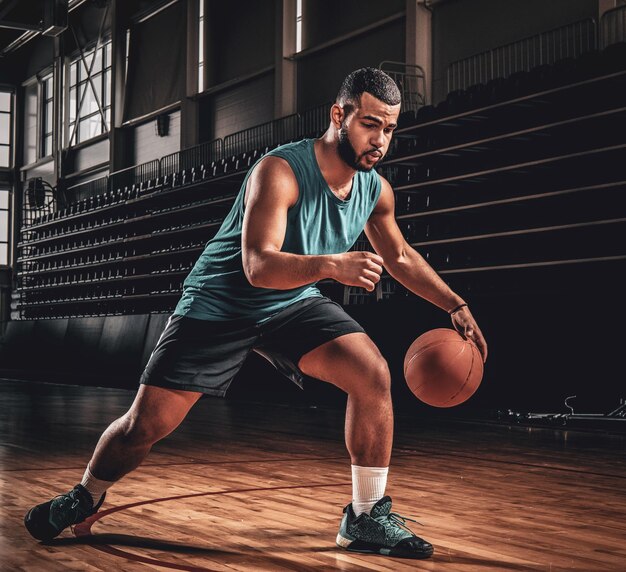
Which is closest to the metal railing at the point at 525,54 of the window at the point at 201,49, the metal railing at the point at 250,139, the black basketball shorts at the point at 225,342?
the metal railing at the point at 250,139

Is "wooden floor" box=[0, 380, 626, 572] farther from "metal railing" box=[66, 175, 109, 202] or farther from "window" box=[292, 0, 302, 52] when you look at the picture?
"metal railing" box=[66, 175, 109, 202]

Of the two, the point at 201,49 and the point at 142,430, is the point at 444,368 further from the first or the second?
the point at 201,49

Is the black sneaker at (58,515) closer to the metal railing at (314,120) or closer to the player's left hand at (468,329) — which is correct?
the player's left hand at (468,329)

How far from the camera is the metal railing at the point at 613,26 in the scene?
886 cm

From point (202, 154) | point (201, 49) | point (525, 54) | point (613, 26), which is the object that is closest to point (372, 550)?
point (613, 26)

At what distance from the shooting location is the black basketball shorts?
8.68ft

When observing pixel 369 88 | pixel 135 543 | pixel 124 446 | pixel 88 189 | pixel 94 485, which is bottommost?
pixel 135 543

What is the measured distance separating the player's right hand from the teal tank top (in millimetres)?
401

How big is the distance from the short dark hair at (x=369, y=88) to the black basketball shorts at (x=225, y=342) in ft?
1.90

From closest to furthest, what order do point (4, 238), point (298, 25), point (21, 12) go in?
point (298, 25) → point (21, 12) → point (4, 238)

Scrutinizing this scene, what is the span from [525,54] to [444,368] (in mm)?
7787

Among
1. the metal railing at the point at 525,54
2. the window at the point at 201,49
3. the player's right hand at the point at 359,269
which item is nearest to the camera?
the player's right hand at the point at 359,269

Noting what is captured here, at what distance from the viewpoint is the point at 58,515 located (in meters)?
2.73

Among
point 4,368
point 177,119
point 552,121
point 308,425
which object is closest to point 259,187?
point 308,425
